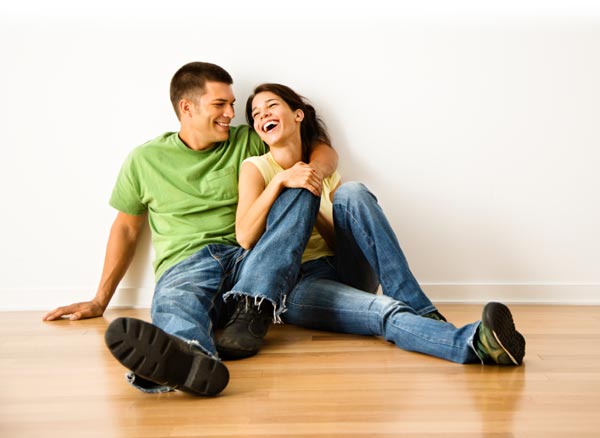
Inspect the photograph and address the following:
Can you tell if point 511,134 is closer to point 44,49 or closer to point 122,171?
point 122,171

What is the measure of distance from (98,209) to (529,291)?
1699 millimetres

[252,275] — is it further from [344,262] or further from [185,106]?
[185,106]

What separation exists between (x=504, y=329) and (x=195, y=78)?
141 cm

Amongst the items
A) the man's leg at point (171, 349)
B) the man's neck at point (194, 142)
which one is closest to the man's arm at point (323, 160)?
the man's neck at point (194, 142)

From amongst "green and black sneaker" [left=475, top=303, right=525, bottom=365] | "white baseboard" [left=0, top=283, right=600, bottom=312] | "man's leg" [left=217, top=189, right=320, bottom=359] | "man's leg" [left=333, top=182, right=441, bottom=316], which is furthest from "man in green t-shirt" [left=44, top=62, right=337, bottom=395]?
"green and black sneaker" [left=475, top=303, right=525, bottom=365]

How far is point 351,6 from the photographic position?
2760 mm

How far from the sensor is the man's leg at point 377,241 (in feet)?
7.30

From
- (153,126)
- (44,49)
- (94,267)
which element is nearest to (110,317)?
(94,267)

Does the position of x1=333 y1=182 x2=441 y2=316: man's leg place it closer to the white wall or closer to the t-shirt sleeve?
the white wall

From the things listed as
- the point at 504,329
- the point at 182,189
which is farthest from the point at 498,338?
the point at 182,189

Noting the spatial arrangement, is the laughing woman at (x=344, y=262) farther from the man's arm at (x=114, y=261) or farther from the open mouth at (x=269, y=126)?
the man's arm at (x=114, y=261)

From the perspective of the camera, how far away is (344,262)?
95.5 inches

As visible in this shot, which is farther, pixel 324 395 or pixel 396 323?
pixel 396 323

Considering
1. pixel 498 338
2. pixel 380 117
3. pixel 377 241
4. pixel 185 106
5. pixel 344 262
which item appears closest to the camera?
pixel 498 338
